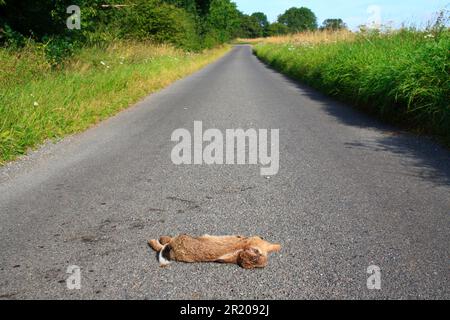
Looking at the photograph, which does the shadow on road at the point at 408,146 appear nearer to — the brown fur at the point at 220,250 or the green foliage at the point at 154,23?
the brown fur at the point at 220,250

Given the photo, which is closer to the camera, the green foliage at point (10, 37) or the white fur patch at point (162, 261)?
the white fur patch at point (162, 261)

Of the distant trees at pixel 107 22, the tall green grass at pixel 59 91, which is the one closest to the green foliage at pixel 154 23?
the distant trees at pixel 107 22

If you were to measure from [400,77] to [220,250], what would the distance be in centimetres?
543

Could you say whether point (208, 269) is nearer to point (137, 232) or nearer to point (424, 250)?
point (137, 232)

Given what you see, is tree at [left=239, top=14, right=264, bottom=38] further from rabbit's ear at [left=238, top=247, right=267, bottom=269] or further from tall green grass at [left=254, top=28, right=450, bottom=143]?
rabbit's ear at [left=238, top=247, right=267, bottom=269]

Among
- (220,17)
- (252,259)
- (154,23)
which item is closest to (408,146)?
(252,259)

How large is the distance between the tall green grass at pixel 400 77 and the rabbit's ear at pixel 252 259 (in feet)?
13.1

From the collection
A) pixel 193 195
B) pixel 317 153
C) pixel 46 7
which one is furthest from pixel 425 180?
pixel 46 7

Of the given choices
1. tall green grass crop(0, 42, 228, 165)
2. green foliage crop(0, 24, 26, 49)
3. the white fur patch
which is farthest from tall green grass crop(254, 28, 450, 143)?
green foliage crop(0, 24, 26, 49)

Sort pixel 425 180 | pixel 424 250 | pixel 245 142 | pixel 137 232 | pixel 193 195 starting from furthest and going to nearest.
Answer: pixel 245 142 < pixel 425 180 < pixel 193 195 < pixel 137 232 < pixel 424 250

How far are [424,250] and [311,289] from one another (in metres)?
0.98

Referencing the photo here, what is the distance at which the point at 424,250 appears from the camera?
106 inches

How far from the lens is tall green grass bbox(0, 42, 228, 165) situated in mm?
5461

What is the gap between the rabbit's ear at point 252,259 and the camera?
247 cm
